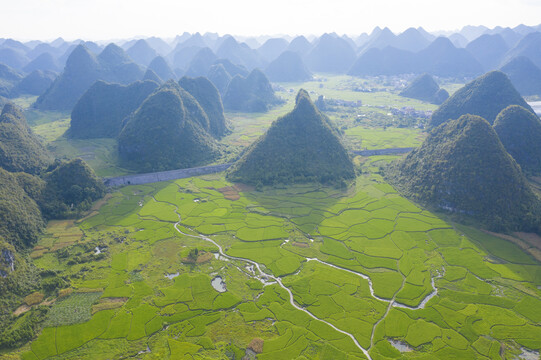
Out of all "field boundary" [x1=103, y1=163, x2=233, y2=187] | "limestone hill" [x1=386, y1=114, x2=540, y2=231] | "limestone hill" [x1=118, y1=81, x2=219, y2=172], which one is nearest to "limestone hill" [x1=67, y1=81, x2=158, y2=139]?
"limestone hill" [x1=118, y1=81, x2=219, y2=172]

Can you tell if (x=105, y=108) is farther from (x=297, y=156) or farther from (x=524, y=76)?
(x=524, y=76)

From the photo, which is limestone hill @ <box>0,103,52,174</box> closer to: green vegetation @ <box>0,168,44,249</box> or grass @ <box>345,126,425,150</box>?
green vegetation @ <box>0,168,44,249</box>

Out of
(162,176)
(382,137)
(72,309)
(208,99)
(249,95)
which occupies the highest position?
(208,99)

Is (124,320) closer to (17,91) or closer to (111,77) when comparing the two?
(111,77)

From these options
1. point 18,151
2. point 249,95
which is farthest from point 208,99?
point 18,151

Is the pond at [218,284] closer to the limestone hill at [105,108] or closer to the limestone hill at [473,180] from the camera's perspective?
the limestone hill at [473,180]

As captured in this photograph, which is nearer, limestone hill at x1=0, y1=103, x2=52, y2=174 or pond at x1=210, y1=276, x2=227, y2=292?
pond at x1=210, y1=276, x2=227, y2=292

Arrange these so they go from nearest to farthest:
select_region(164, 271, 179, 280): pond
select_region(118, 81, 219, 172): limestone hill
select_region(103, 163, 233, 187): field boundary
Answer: select_region(164, 271, 179, 280): pond, select_region(103, 163, 233, 187): field boundary, select_region(118, 81, 219, 172): limestone hill
